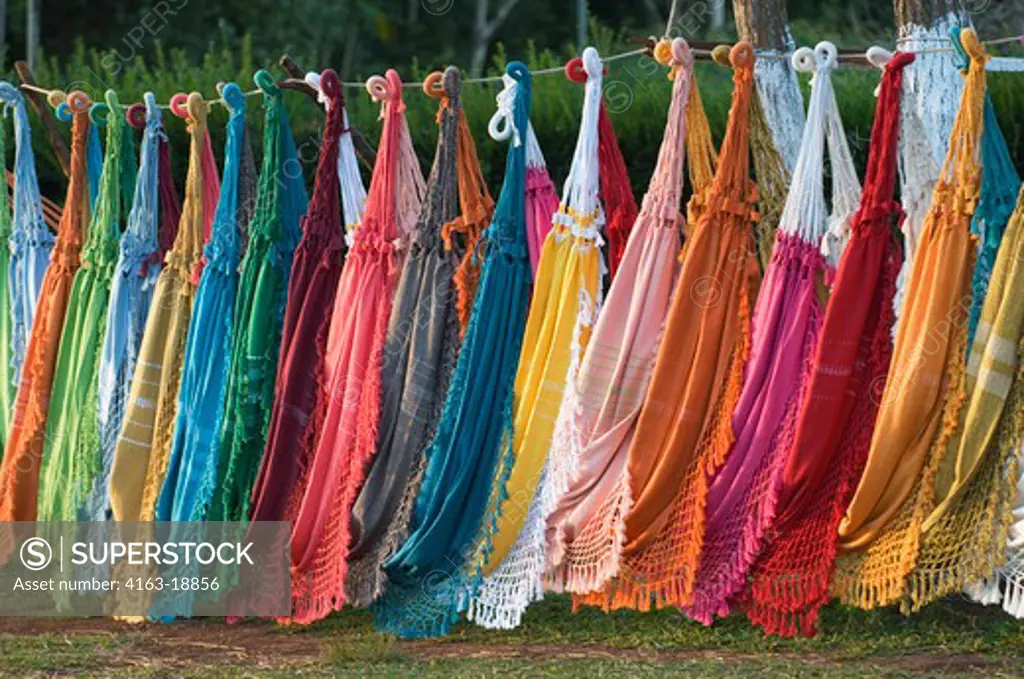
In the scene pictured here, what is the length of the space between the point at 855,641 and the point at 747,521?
96 cm

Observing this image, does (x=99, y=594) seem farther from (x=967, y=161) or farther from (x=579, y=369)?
(x=967, y=161)

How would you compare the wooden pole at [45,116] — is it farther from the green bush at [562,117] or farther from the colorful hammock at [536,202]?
the colorful hammock at [536,202]

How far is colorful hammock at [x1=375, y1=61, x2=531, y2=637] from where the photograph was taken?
13.5 ft

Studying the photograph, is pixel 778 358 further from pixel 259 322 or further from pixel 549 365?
pixel 259 322

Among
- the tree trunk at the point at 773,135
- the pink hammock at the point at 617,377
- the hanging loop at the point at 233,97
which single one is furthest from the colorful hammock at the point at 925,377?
the hanging loop at the point at 233,97

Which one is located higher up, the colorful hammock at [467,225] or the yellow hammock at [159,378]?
the colorful hammock at [467,225]

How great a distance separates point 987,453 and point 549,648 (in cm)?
154

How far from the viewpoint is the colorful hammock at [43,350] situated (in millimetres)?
4934

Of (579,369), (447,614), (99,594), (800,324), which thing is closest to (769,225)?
(800,324)

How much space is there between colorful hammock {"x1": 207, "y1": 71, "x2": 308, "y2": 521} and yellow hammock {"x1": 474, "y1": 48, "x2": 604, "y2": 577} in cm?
77

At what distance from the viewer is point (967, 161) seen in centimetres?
353

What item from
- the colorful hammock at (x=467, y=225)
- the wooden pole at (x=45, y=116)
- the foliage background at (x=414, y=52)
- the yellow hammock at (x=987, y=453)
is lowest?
the yellow hammock at (x=987, y=453)

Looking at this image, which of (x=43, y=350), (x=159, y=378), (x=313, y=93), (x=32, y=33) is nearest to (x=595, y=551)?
(x=159, y=378)

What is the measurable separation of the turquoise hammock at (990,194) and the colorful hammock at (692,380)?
1.81 ft
